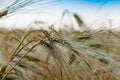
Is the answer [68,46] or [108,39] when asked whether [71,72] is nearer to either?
[68,46]

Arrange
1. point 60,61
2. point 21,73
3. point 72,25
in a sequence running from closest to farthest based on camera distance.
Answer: point 60,61 → point 21,73 → point 72,25

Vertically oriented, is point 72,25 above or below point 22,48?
below

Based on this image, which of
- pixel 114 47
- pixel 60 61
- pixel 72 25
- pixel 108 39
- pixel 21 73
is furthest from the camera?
pixel 72 25

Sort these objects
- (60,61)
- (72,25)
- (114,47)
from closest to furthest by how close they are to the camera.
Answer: (60,61) < (114,47) < (72,25)

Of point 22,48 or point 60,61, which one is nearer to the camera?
point 60,61

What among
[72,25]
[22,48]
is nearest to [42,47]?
[22,48]

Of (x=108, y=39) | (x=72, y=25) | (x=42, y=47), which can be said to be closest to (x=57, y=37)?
(x=42, y=47)

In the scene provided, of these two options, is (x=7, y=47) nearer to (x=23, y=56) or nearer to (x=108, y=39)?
(x=23, y=56)

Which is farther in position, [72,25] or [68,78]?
[72,25]

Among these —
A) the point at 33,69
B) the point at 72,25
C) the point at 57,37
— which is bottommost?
the point at 72,25
